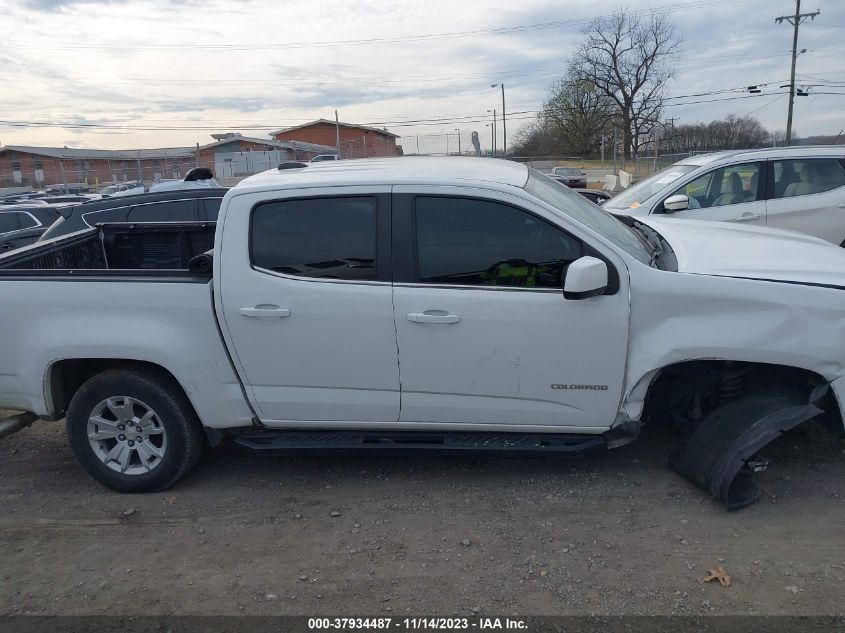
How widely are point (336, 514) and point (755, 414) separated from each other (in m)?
2.30

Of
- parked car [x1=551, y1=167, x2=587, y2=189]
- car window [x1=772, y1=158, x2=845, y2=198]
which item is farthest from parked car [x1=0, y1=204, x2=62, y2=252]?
parked car [x1=551, y1=167, x2=587, y2=189]

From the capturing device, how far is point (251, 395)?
3861mm

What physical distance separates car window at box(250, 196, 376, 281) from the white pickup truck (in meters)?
0.01

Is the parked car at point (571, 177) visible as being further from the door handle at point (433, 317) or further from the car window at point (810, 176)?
the door handle at point (433, 317)

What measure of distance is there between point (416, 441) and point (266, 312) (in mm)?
1091

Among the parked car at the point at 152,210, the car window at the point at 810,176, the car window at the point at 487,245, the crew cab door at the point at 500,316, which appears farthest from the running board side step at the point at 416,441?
the parked car at the point at 152,210

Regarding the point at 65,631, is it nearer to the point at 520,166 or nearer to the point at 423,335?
the point at 423,335

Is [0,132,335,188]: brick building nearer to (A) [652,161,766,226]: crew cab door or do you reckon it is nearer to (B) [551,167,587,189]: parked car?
(B) [551,167,587,189]: parked car

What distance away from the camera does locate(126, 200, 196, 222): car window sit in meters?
9.19

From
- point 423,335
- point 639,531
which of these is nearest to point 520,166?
point 423,335

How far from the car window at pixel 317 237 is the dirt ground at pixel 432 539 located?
1329mm

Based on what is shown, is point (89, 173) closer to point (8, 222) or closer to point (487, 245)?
point (8, 222)

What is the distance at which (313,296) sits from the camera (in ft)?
11.9

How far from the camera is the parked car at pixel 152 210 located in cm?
920
